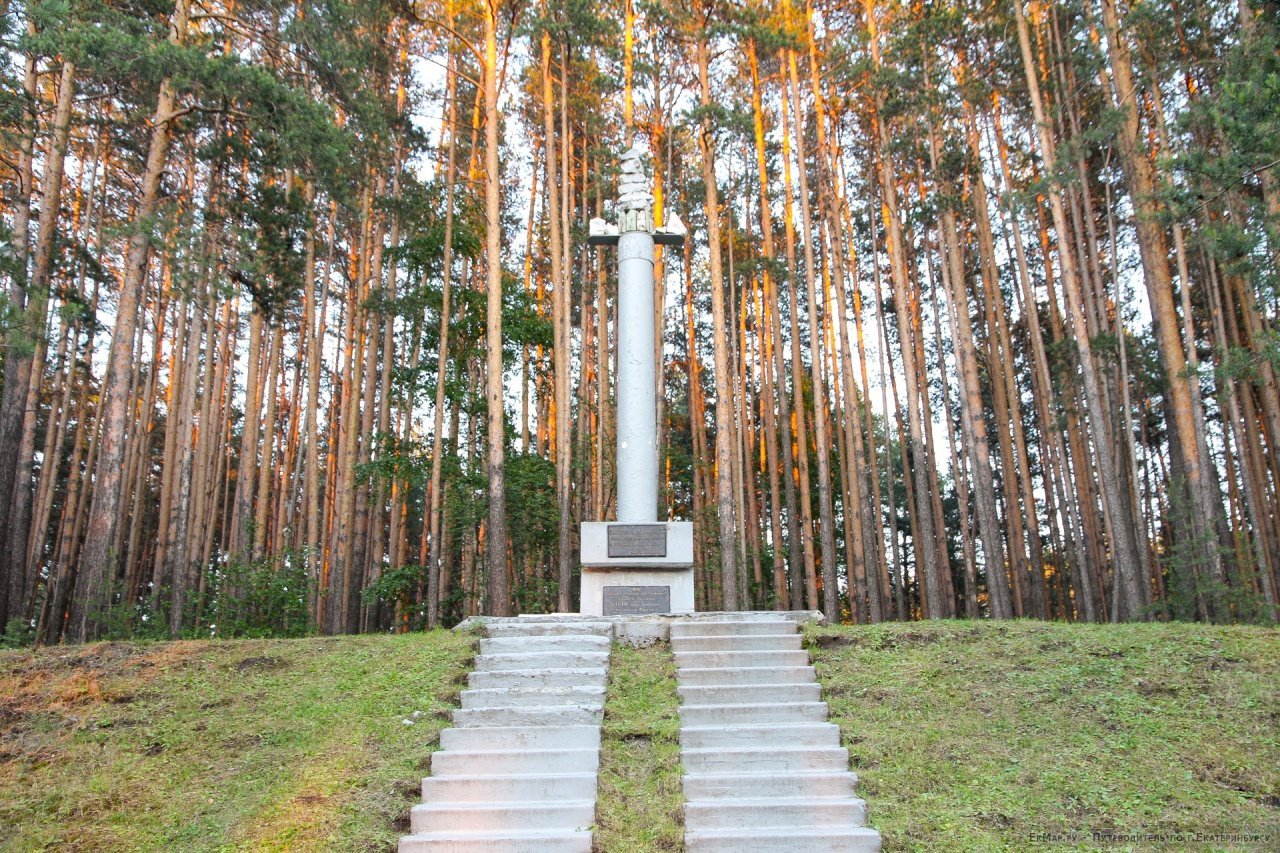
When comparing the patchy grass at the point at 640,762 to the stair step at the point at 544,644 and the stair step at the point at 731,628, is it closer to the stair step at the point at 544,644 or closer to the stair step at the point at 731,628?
the stair step at the point at 544,644

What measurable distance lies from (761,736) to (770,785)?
1.84ft

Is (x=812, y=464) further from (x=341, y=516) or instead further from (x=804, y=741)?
(x=804, y=741)

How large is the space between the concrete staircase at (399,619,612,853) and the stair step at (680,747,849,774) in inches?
15.4

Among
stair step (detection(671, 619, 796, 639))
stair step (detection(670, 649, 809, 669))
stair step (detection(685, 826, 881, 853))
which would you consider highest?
stair step (detection(671, 619, 796, 639))

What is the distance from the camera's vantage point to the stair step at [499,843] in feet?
15.5

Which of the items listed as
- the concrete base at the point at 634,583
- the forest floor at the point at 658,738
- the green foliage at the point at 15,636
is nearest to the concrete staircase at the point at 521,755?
the forest floor at the point at 658,738

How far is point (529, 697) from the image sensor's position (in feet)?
21.3

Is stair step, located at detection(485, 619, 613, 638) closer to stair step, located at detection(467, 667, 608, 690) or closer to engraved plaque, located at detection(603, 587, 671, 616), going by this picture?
stair step, located at detection(467, 667, 608, 690)

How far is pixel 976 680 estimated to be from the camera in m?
6.57

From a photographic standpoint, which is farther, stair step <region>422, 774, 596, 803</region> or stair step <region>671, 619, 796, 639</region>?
stair step <region>671, 619, 796, 639</region>

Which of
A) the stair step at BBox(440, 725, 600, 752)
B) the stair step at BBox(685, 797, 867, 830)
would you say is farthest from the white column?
the stair step at BBox(685, 797, 867, 830)

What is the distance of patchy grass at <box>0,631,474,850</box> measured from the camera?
15.8 feet

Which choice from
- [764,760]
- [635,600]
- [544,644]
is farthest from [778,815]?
[635,600]

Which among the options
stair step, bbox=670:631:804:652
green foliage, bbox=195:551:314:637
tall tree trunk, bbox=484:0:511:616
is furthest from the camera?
tall tree trunk, bbox=484:0:511:616
